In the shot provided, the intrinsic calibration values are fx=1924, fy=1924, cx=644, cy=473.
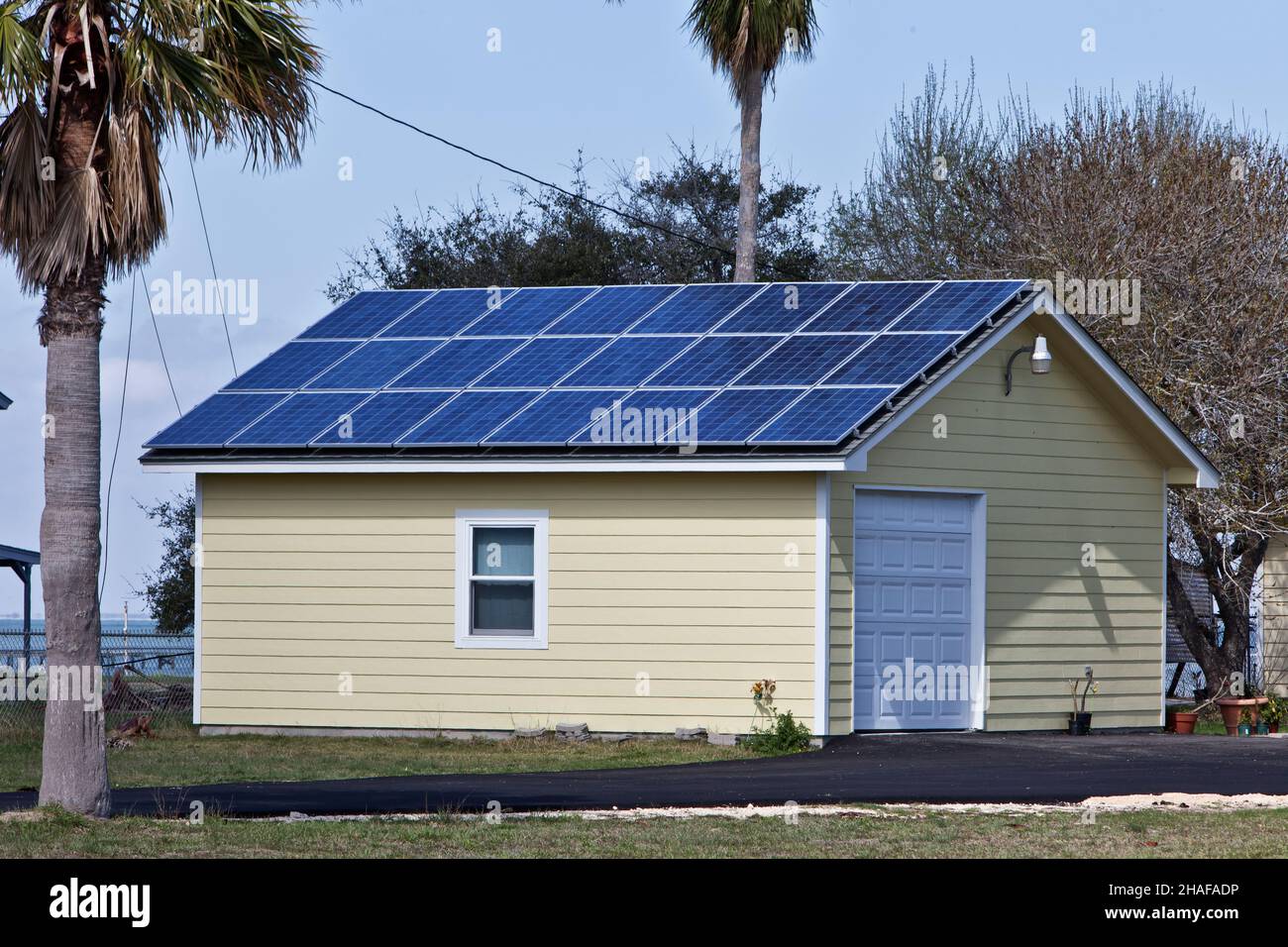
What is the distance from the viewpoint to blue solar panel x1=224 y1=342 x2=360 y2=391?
2211cm

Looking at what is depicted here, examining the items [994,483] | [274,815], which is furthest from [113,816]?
[994,483]

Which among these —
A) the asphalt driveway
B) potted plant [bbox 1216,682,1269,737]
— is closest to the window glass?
the asphalt driveway

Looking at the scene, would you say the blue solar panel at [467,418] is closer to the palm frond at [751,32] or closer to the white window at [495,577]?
the white window at [495,577]

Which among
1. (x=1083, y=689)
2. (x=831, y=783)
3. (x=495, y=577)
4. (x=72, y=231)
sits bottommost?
(x=831, y=783)

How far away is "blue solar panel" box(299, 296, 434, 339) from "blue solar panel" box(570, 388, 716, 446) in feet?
15.0

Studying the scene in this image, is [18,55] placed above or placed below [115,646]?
above

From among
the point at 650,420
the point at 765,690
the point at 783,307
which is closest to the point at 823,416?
the point at 650,420

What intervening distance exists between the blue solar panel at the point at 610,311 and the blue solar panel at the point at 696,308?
0.20 metres

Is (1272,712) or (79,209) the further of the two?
(1272,712)

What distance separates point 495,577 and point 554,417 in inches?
70.5

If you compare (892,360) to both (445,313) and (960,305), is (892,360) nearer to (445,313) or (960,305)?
(960,305)

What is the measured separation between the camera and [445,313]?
76.9ft

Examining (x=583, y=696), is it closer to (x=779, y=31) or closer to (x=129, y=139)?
(x=129, y=139)

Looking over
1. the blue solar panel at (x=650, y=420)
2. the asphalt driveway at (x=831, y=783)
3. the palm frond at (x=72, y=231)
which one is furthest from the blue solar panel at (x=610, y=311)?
the palm frond at (x=72, y=231)
